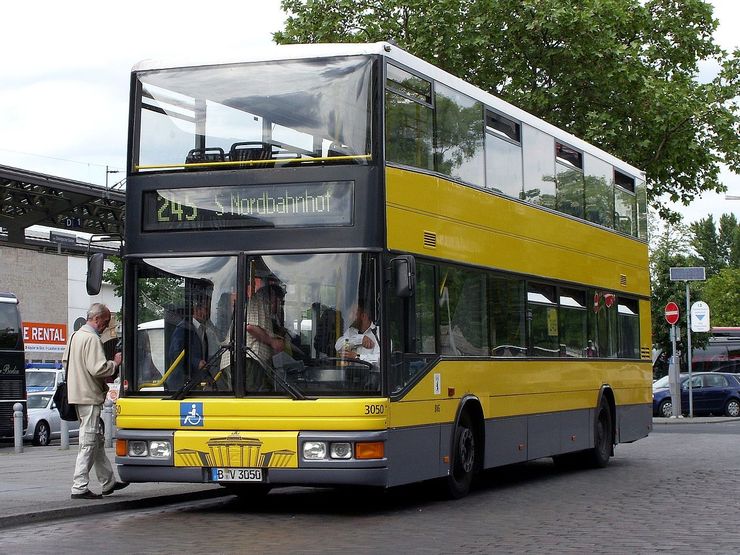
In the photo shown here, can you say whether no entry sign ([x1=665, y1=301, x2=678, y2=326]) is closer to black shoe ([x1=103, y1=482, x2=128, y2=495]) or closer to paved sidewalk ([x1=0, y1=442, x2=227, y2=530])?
paved sidewalk ([x1=0, y1=442, x2=227, y2=530])

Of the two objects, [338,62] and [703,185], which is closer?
[338,62]

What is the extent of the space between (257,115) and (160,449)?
312 cm

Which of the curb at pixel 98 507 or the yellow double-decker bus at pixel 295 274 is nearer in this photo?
the curb at pixel 98 507

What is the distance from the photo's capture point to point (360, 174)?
12.9 meters

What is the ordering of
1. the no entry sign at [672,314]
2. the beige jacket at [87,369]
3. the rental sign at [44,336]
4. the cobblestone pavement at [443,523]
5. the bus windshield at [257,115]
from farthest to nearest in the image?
1. the rental sign at [44,336]
2. the no entry sign at [672,314]
3. the beige jacket at [87,369]
4. the bus windshield at [257,115]
5. the cobblestone pavement at [443,523]

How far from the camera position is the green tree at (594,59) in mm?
34781

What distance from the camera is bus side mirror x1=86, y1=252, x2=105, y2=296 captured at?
42.8ft

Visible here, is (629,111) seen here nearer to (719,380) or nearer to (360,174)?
(719,380)

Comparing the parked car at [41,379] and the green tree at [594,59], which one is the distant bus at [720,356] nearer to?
the green tree at [594,59]

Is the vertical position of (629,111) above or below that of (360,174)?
above

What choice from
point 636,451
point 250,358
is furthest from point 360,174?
point 636,451

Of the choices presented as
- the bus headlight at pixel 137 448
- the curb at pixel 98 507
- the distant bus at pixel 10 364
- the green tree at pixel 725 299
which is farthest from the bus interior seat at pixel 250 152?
the green tree at pixel 725 299

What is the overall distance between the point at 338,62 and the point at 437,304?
2629 millimetres

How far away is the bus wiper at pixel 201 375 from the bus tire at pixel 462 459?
282cm
